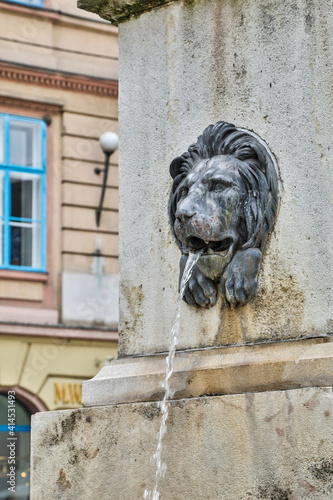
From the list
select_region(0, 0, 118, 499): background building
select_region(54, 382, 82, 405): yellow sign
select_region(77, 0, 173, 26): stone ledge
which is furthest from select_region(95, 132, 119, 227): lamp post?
select_region(77, 0, 173, 26): stone ledge

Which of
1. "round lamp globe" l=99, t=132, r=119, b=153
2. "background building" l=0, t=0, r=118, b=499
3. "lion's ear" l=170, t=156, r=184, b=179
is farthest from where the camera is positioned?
"round lamp globe" l=99, t=132, r=119, b=153

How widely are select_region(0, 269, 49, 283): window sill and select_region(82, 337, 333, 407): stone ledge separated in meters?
9.98

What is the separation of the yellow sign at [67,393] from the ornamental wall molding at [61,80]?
3.75 meters

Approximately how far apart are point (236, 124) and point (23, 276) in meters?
10.4

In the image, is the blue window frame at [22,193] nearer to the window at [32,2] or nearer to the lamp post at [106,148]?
the lamp post at [106,148]

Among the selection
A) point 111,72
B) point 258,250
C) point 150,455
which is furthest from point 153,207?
point 111,72

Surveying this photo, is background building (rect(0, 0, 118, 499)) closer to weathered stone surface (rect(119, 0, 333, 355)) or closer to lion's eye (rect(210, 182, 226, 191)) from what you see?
weathered stone surface (rect(119, 0, 333, 355))

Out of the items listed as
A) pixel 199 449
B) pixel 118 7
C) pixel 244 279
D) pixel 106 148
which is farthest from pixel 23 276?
pixel 199 449

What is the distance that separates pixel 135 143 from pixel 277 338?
0.95 metres

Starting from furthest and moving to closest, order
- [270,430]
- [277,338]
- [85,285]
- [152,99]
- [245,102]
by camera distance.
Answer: [85,285]
[152,99]
[245,102]
[277,338]
[270,430]

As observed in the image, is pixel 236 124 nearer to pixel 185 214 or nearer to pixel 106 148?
pixel 185 214

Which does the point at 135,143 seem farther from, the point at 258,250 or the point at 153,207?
the point at 258,250

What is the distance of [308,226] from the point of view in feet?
11.5

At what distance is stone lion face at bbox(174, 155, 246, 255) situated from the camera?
3.61 m
